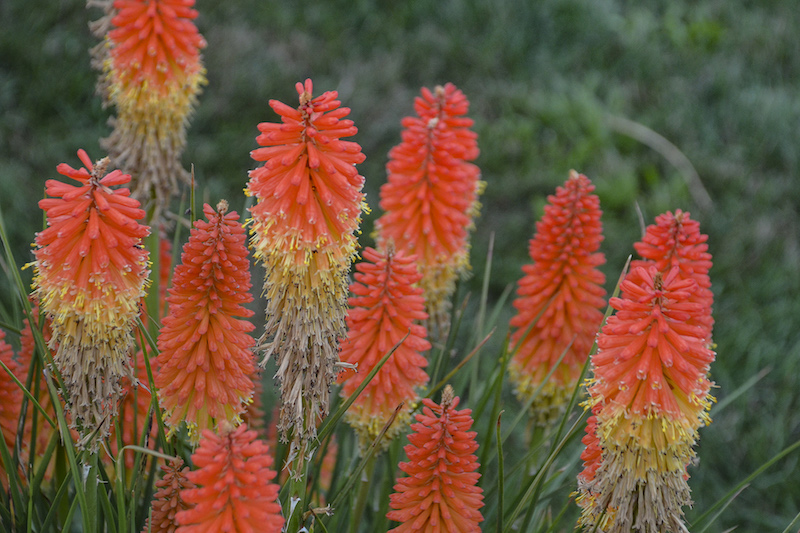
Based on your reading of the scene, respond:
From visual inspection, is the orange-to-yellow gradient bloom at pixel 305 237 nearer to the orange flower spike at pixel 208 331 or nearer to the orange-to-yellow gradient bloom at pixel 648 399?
the orange flower spike at pixel 208 331

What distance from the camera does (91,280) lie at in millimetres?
2133

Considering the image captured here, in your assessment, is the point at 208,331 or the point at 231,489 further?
the point at 208,331

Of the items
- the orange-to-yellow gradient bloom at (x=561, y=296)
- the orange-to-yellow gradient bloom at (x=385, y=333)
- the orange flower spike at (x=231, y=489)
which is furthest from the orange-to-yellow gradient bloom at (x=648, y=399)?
the orange flower spike at (x=231, y=489)

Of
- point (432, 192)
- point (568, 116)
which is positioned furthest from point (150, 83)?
point (568, 116)

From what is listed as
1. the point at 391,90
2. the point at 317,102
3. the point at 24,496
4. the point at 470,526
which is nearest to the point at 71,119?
the point at 391,90

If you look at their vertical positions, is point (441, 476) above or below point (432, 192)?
below

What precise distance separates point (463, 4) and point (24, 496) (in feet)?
22.8

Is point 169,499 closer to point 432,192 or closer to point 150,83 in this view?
point 432,192

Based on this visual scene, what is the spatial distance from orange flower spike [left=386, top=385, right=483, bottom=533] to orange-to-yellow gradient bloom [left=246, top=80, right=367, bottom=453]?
30 centimetres

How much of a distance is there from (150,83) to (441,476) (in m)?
1.97

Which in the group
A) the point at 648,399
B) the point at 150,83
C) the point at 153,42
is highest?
the point at 153,42

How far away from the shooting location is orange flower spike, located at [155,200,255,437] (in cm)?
→ 215

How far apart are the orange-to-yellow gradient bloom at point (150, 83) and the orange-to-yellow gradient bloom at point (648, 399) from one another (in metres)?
2.00

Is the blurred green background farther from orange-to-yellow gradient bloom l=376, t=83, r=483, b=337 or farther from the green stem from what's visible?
the green stem
